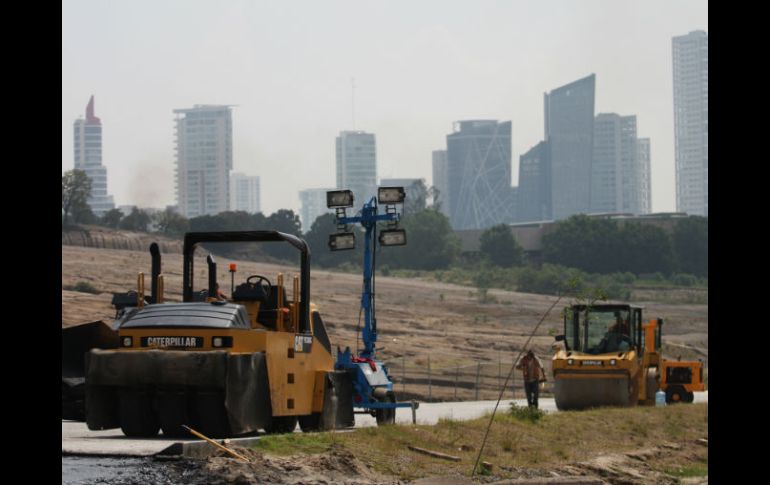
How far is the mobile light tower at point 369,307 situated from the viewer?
21.3 metres

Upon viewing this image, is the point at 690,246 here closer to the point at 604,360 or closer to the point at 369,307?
the point at 604,360

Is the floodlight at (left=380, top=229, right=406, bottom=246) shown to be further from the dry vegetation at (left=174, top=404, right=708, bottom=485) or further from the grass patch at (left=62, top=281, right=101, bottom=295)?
the grass patch at (left=62, top=281, right=101, bottom=295)

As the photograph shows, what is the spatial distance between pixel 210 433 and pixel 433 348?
141 feet

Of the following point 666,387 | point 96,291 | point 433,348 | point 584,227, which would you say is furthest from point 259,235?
point 584,227

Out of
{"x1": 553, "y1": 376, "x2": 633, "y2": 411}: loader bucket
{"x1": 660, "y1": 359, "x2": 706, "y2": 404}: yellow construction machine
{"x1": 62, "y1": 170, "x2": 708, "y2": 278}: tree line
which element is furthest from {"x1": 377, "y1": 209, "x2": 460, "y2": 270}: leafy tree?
{"x1": 553, "y1": 376, "x2": 633, "y2": 411}: loader bucket

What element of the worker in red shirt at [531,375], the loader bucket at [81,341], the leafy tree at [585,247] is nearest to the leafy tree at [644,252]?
the leafy tree at [585,247]

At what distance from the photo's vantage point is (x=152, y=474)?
13.0 meters

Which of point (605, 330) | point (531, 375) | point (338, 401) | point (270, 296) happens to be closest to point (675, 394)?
point (605, 330)

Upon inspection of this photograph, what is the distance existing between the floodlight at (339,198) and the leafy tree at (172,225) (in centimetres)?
7646

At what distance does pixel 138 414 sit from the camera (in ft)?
55.1

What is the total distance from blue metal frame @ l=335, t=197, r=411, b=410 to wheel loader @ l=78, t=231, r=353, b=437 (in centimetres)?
295

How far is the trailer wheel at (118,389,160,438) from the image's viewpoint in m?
16.8

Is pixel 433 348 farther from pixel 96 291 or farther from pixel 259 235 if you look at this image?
pixel 259 235

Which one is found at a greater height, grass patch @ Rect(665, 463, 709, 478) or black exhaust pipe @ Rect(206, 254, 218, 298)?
black exhaust pipe @ Rect(206, 254, 218, 298)
